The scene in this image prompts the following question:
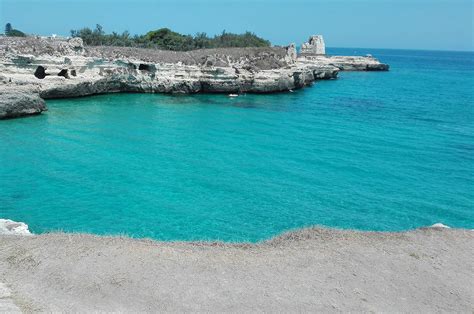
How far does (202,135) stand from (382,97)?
3212cm

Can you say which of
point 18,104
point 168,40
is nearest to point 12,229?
point 18,104

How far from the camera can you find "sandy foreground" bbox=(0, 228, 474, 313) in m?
9.31

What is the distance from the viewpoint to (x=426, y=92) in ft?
203

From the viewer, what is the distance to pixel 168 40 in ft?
232

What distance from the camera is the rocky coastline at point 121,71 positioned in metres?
38.6

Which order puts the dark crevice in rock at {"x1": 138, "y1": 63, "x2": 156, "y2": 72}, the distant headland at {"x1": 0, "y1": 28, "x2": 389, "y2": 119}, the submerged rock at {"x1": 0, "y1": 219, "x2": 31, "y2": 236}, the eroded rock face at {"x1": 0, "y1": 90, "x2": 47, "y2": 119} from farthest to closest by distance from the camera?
the dark crevice in rock at {"x1": 138, "y1": 63, "x2": 156, "y2": 72}, the distant headland at {"x1": 0, "y1": 28, "x2": 389, "y2": 119}, the eroded rock face at {"x1": 0, "y1": 90, "x2": 47, "y2": 119}, the submerged rock at {"x1": 0, "y1": 219, "x2": 31, "y2": 236}

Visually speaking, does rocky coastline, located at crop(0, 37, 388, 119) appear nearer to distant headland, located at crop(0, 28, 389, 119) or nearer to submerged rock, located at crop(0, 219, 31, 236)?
distant headland, located at crop(0, 28, 389, 119)

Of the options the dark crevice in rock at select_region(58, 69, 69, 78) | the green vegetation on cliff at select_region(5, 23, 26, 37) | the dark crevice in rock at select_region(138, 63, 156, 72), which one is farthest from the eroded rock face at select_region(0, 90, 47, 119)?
the green vegetation on cliff at select_region(5, 23, 26, 37)

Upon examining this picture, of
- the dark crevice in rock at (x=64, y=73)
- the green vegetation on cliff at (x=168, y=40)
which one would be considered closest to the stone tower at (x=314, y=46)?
the green vegetation on cliff at (x=168, y=40)

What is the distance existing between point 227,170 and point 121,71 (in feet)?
90.6

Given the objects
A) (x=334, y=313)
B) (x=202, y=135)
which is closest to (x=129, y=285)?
(x=334, y=313)

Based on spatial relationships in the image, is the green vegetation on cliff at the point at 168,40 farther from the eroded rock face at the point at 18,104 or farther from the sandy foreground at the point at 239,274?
the sandy foreground at the point at 239,274

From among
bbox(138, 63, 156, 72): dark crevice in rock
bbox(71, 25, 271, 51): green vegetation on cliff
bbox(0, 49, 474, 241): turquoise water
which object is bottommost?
bbox(0, 49, 474, 241): turquoise water

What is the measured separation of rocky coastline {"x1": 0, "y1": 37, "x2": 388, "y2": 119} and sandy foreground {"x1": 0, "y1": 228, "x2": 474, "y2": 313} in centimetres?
2520
